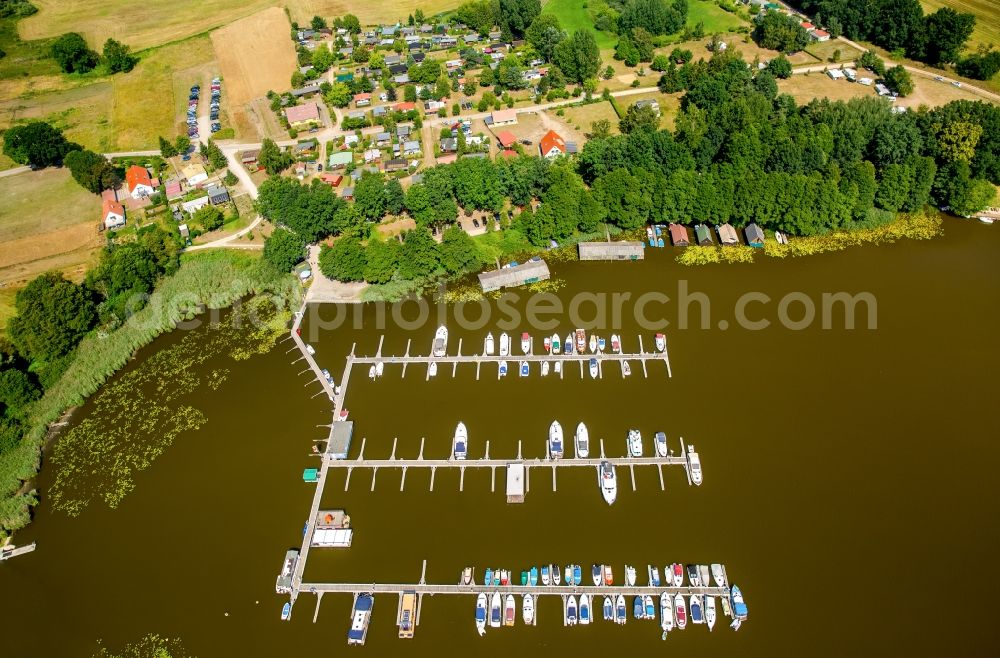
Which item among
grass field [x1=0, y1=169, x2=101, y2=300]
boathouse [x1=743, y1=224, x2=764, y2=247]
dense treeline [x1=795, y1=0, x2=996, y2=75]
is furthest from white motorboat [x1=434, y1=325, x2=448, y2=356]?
dense treeline [x1=795, y1=0, x2=996, y2=75]

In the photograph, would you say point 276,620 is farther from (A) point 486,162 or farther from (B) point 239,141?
(B) point 239,141

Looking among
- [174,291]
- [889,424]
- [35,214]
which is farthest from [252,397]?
[889,424]

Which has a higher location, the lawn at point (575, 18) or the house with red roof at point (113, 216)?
the lawn at point (575, 18)

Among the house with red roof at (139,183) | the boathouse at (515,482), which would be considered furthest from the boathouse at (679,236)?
the house with red roof at (139,183)

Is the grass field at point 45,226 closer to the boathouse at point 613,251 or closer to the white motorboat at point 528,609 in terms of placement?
the boathouse at point 613,251

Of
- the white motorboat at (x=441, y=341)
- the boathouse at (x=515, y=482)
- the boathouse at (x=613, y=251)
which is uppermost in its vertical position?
the boathouse at (x=613, y=251)

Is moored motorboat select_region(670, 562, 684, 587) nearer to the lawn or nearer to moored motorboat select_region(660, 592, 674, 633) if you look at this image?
moored motorboat select_region(660, 592, 674, 633)
